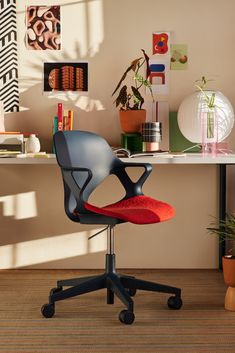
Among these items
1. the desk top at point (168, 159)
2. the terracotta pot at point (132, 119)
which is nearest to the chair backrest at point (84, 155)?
the desk top at point (168, 159)

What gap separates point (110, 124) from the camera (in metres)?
4.17

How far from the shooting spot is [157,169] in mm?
4203

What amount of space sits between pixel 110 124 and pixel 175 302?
1.36m

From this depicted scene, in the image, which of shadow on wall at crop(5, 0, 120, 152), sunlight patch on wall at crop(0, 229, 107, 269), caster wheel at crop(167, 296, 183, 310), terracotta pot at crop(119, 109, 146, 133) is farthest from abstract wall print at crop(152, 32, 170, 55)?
caster wheel at crop(167, 296, 183, 310)

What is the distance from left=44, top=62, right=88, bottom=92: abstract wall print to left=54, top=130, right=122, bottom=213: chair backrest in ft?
2.16

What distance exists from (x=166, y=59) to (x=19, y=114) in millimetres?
1016

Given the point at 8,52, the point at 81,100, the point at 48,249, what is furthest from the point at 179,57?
the point at 48,249

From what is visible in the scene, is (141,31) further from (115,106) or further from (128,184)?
(128,184)

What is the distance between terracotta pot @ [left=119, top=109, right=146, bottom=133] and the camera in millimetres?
3957

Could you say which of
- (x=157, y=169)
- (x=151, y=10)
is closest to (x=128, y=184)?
(x=157, y=169)

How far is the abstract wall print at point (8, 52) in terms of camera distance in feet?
13.5

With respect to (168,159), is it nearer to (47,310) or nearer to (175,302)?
(175,302)

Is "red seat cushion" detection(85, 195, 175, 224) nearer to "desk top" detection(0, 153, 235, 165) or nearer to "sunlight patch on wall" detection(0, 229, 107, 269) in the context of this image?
"desk top" detection(0, 153, 235, 165)

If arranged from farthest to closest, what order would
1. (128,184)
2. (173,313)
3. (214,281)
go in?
(214,281), (128,184), (173,313)
